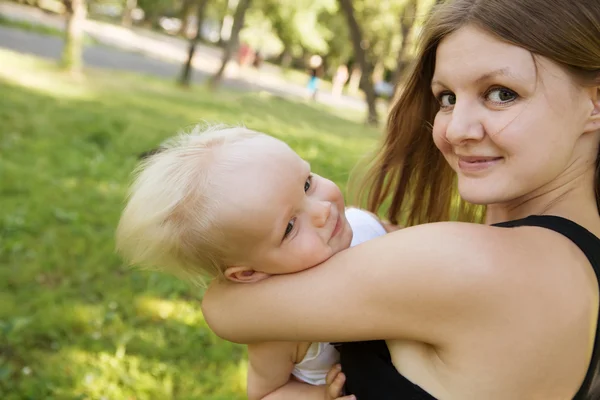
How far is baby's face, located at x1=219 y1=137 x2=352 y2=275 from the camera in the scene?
1.66m

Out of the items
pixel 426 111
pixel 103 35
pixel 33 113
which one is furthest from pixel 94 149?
pixel 103 35

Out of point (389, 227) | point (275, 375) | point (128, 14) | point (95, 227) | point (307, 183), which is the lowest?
point (128, 14)

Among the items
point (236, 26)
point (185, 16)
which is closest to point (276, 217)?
point (236, 26)

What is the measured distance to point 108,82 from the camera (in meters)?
14.7

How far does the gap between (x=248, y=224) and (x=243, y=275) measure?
169 mm

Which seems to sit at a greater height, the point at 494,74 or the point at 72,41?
the point at 494,74

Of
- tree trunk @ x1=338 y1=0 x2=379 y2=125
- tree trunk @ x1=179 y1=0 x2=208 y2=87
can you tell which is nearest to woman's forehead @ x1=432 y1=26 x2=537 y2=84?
tree trunk @ x1=338 y1=0 x2=379 y2=125

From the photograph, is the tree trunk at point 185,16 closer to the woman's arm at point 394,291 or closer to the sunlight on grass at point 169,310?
the sunlight on grass at point 169,310

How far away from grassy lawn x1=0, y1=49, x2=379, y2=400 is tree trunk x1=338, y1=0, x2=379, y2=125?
28.3 inches

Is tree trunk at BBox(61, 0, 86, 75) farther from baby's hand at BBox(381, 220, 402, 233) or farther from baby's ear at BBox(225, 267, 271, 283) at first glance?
baby's ear at BBox(225, 267, 271, 283)

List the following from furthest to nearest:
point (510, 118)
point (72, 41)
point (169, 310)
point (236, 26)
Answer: point (236, 26) → point (72, 41) → point (169, 310) → point (510, 118)

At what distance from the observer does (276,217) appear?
5.53 feet

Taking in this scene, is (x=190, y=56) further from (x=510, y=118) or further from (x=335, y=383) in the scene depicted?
(x=510, y=118)

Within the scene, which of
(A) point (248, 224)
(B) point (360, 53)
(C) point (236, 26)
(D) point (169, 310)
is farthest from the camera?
(C) point (236, 26)
